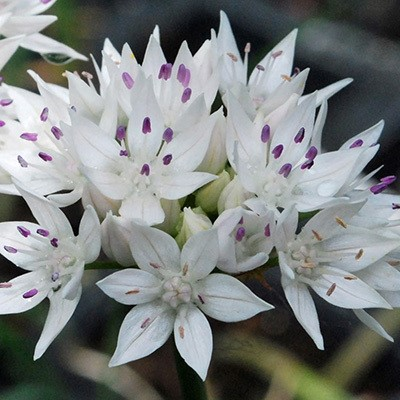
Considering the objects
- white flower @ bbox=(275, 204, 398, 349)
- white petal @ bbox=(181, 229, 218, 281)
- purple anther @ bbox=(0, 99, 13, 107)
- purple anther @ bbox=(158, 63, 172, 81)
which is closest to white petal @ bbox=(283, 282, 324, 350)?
white flower @ bbox=(275, 204, 398, 349)

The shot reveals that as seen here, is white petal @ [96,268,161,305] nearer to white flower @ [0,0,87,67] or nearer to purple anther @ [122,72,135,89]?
purple anther @ [122,72,135,89]

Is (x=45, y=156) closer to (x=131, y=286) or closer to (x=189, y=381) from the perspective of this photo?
(x=131, y=286)

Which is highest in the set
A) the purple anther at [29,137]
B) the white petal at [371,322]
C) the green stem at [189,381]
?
the purple anther at [29,137]

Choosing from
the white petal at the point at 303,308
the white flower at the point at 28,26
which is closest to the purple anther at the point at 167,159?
the white petal at the point at 303,308

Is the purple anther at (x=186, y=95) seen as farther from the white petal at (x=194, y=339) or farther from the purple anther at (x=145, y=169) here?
the white petal at (x=194, y=339)

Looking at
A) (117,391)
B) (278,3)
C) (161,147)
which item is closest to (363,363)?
(117,391)

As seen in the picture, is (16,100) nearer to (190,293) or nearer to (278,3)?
(190,293)

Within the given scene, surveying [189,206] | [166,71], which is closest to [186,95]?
[166,71]

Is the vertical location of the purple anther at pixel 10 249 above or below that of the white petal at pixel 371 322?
above
